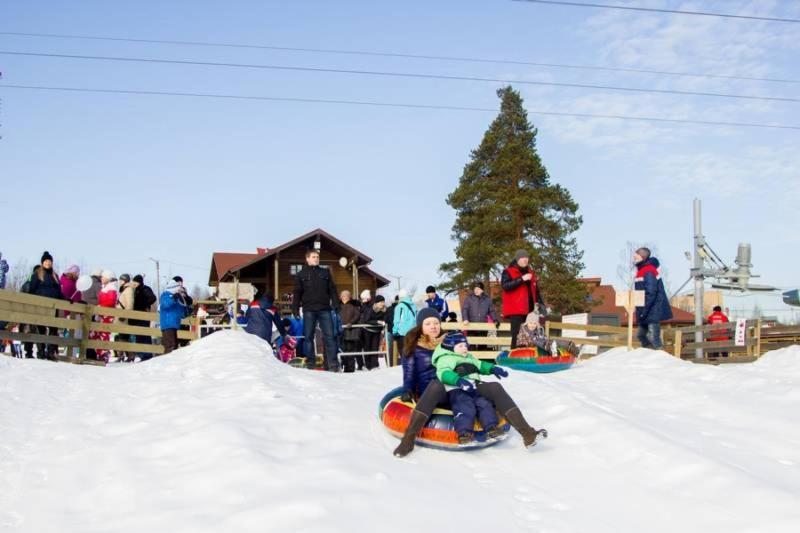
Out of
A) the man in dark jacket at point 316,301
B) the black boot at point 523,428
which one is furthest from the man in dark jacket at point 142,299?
the black boot at point 523,428

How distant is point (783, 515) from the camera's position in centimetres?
550

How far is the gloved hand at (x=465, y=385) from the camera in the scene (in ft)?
24.7

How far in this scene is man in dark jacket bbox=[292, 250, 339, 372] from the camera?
13.6 metres

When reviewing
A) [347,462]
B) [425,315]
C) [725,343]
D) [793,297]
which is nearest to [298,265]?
[793,297]

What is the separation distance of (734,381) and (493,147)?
105 ft

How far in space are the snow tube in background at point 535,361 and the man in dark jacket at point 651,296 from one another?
7.10 ft

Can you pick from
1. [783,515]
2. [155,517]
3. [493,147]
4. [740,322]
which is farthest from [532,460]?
[493,147]

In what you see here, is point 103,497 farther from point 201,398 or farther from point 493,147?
point 493,147

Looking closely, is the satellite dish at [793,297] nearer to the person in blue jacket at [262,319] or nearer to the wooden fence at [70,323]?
the person in blue jacket at [262,319]

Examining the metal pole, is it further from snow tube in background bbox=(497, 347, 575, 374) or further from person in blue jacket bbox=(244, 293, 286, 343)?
person in blue jacket bbox=(244, 293, 286, 343)

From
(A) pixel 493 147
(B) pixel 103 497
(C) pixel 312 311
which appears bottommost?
(B) pixel 103 497

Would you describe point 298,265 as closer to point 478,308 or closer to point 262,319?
point 478,308

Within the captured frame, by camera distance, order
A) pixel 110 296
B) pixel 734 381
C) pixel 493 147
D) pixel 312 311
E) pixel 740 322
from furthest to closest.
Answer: pixel 493 147
pixel 110 296
pixel 740 322
pixel 312 311
pixel 734 381

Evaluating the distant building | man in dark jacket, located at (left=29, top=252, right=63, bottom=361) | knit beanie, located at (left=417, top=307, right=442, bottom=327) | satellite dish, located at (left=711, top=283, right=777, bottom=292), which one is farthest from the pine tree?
the distant building
